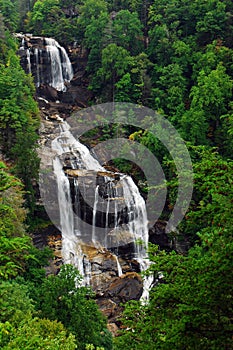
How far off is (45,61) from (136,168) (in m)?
13.9

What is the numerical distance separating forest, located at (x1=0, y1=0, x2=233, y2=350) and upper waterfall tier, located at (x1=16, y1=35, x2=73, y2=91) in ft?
5.97

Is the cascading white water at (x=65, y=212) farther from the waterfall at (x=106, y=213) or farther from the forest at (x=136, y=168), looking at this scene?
the forest at (x=136, y=168)

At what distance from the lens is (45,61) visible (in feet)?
105

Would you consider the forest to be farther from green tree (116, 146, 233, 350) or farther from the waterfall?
the waterfall

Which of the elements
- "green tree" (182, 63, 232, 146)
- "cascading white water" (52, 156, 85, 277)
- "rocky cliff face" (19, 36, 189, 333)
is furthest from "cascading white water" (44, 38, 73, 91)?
"green tree" (182, 63, 232, 146)

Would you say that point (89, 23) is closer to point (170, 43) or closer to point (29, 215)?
point (170, 43)

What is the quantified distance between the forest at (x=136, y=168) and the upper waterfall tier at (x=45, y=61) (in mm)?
1821

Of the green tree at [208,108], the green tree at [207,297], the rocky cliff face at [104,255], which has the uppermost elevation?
the green tree at [207,297]

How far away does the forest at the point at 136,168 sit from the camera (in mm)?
5297

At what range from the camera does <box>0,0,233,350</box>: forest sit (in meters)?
5.30

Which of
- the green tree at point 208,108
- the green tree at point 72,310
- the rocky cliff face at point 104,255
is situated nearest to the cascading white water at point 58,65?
the rocky cliff face at point 104,255

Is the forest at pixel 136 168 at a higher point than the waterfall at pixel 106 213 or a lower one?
higher

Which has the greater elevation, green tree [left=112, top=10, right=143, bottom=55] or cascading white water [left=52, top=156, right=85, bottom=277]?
green tree [left=112, top=10, right=143, bottom=55]

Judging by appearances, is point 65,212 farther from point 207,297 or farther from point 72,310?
point 207,297
